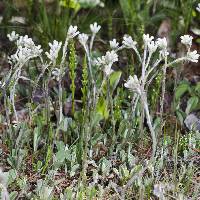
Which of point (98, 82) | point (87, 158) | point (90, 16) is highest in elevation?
point (90, 16)

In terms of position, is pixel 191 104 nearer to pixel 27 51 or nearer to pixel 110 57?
pixel 110 57

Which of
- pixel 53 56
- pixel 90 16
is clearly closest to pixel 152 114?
pixel 53 56

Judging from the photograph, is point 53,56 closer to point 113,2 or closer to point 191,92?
point 191,92

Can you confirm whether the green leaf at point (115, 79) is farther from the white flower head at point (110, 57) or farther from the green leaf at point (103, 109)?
the white flower head at point (110, 57)

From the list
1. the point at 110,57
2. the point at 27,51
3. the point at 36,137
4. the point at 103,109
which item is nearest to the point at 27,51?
the point at 27,51

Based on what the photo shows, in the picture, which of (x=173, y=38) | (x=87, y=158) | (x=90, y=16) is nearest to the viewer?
(x=87, y=158)

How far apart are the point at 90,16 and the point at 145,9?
1.13ft

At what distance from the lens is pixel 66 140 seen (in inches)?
106

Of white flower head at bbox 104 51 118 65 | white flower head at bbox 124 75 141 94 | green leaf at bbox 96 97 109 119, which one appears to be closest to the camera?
white flower head at bbox 124 75 141 94

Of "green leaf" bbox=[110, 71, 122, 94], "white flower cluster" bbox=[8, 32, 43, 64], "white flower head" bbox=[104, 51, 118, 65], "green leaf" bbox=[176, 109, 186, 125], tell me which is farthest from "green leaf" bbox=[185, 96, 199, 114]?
"white flower cluster" bbox=[8, 32, 43, 64]

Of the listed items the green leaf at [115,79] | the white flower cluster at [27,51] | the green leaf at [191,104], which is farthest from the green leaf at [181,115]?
the white flower cluster at [27,51]

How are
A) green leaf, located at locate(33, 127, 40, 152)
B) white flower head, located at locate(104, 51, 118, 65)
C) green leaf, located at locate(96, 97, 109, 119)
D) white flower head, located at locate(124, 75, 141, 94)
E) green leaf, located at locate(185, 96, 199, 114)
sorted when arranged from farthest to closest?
green leaf, located at locate(185, 96, 199, 114) < green leaf, located at locate(96, 97, 109, 119) < green leaf, located at locate(33, 127, 40, 152) < white flower head, located at locate(104, 51, 118, 65) < white flower head, located at locate(124, 75, 141, 94)

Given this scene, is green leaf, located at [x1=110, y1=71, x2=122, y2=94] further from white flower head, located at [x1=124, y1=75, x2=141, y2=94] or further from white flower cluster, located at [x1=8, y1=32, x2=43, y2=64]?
white flower head, located at [x1=124, y1=75, x2=141, y2=94]

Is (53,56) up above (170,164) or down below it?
above
